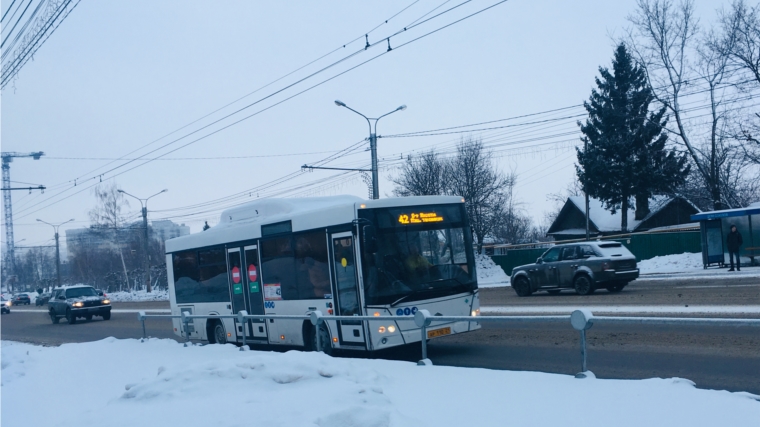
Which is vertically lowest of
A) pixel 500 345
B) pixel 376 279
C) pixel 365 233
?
pixel 500 345

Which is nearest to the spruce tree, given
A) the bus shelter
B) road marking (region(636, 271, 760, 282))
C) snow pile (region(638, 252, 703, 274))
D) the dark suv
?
snow pile (region(638, 252, 703, 274))

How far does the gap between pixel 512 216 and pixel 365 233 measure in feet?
175

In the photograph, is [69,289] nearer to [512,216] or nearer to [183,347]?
[183,347]

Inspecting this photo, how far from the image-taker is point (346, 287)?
468 inches

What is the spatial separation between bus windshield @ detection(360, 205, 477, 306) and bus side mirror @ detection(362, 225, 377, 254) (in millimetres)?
177

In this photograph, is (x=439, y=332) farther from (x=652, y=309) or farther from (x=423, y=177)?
(x=423, y=177)

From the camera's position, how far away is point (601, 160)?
4588 cm

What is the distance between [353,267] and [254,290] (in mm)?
3857

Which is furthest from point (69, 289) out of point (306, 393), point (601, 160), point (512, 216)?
point (512, 216)

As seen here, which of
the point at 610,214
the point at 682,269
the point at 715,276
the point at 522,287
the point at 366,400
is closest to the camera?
the point at 366,400

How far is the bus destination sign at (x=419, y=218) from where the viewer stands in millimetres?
11812

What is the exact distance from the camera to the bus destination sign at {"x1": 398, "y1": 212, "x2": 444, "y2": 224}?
11.8 metres

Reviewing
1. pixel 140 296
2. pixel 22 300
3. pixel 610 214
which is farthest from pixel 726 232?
pixel 22 300

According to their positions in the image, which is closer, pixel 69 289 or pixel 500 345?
pixel 500 345
